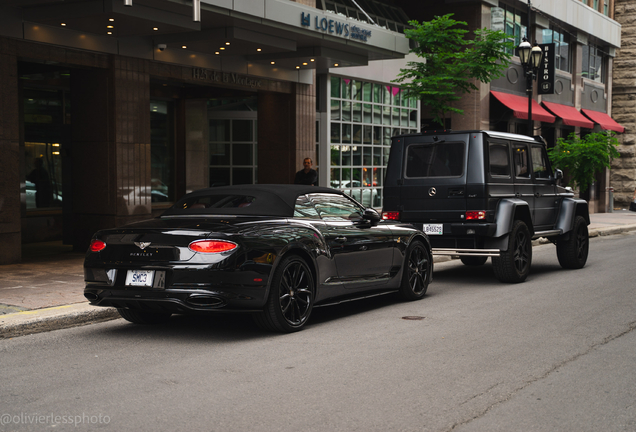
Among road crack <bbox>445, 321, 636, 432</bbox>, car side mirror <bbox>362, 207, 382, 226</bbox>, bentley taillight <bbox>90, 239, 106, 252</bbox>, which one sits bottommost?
road crack <bbox>445, 321, 636, 432</bbox>

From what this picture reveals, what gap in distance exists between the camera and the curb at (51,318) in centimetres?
708

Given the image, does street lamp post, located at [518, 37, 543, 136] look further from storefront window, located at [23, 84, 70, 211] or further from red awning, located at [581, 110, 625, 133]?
red awning, located at [581, 110, 625, 133]

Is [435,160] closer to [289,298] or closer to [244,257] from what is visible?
[289,298]

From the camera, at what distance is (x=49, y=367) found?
5832mm

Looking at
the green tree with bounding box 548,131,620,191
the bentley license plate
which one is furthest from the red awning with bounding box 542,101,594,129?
the bentley license plate

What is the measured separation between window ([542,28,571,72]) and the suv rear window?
69.0ft

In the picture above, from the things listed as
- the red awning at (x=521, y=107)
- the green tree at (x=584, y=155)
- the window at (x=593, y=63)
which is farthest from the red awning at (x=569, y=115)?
the green tree at (x=584, y=155)

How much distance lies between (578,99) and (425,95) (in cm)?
1849

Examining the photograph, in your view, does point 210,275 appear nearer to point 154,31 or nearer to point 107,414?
point 107,414

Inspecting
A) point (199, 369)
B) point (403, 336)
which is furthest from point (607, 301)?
point (199, 369)

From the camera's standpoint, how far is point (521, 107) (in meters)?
26.2

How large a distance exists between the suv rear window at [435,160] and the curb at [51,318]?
521 centimetres

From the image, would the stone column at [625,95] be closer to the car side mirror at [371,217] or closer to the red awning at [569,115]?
the red awning at [569,115]

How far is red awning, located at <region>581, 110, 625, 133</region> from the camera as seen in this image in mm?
33156
